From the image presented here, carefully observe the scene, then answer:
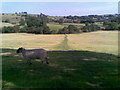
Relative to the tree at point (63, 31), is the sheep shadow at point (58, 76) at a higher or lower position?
lower

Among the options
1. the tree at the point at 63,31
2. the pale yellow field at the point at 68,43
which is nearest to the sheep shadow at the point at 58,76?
the pale yellow field at the point at 68,43

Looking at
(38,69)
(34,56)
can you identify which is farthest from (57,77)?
(34,56)

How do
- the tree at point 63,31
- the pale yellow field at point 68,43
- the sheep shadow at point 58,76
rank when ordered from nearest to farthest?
the sheep shadow at point 58,76 → the pale yellow field at point 68,43 → the tree at point 63,31

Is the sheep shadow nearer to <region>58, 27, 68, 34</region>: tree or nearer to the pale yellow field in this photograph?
the pale yellow field

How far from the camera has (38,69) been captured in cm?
1070

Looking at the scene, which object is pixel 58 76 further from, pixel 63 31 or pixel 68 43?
pixel 63 31

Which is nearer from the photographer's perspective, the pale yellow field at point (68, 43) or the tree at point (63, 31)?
the pale yellow field at point (68, 43)

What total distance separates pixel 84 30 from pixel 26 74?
41.2 metres

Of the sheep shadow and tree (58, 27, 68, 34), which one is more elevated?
tree (58, 27, 68, 34)

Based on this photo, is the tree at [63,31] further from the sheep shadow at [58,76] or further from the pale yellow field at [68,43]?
the sheep shadow at [58,76]

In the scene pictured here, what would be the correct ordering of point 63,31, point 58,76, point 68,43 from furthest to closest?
point 63,31, point 68,43, point 58,76

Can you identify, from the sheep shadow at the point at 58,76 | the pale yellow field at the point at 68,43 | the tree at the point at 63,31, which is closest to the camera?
the sheep shadow at the point at 58,76

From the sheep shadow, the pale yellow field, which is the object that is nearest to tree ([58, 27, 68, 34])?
the pale yellow field

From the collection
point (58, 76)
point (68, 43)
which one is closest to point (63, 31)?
point (68, 43)
